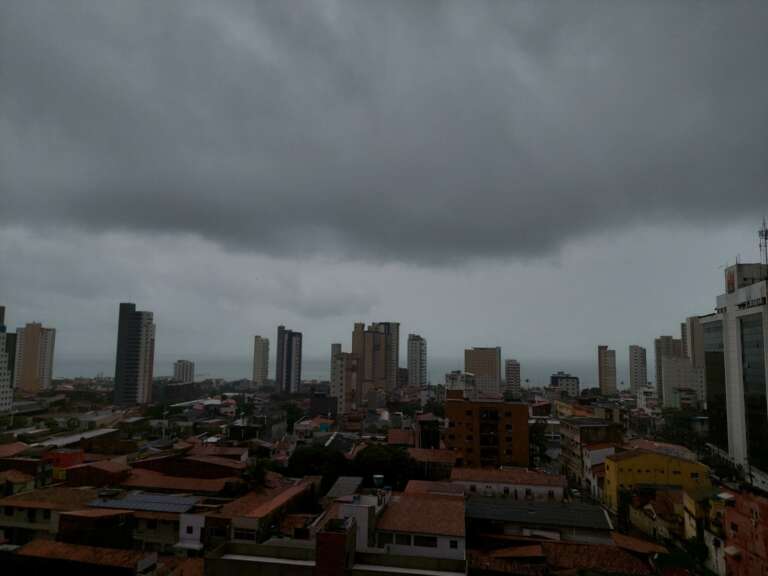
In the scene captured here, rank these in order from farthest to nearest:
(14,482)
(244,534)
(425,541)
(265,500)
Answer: (14,482) → (265,500) → (244,534) → (425,541)

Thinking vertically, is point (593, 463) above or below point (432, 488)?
below

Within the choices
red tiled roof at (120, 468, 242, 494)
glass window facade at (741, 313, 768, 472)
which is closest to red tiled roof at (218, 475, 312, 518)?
red tiled roof at (120, 468, 242, 494)

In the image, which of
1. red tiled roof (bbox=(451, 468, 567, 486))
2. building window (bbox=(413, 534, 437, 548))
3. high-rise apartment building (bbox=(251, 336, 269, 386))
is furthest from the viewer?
high-rise apartment building (bbox=(251, 336, 269, 386))

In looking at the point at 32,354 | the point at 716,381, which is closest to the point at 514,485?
the point at 716,381

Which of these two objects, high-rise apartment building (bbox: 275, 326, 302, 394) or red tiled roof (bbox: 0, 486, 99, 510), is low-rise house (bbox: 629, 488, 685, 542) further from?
high-rise apartment building (bbox: 275, 326, 302, 394)

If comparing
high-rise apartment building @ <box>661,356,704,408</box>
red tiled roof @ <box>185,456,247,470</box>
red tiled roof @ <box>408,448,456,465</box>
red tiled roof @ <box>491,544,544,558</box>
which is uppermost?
→ high-rise apartment building @ <box>661,356,704,408</box>

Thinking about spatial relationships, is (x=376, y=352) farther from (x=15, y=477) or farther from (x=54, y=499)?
(x=54, y=499)
